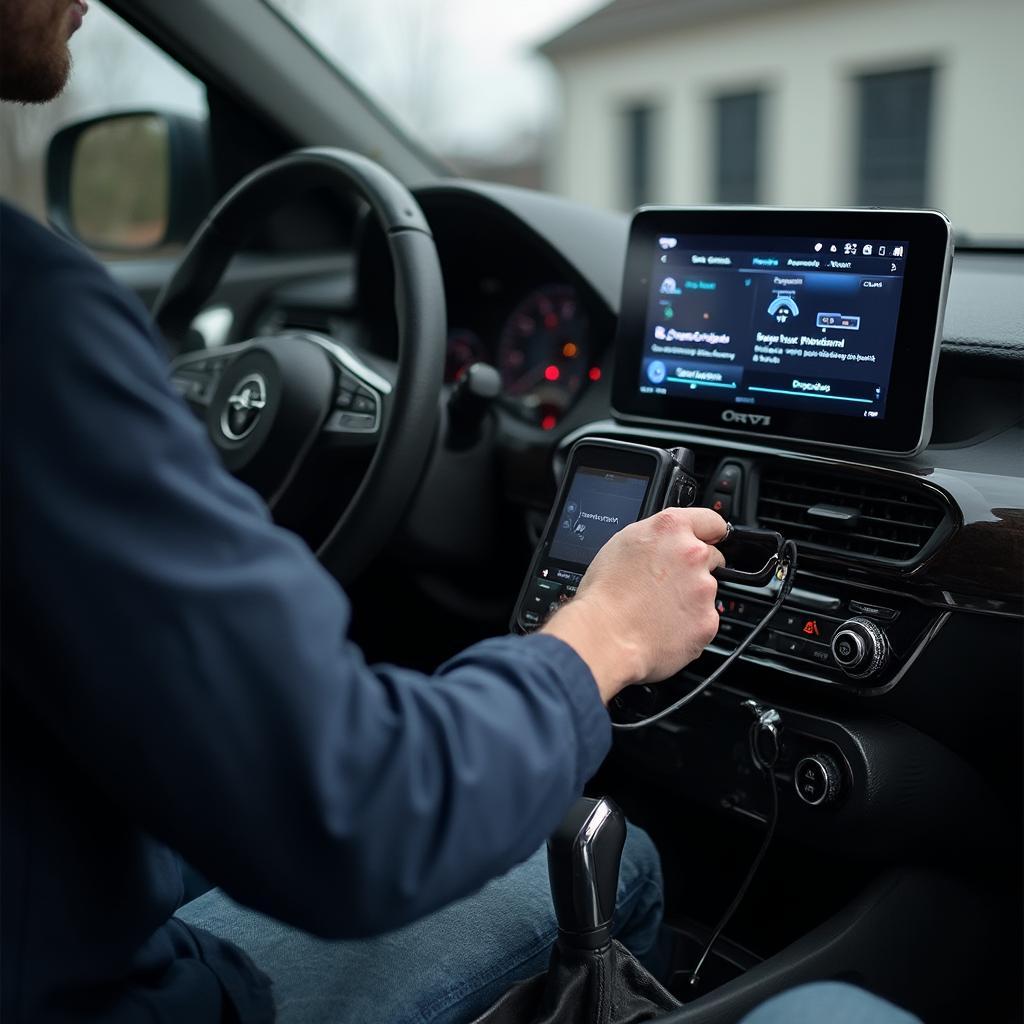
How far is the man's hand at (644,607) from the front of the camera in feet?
2.86

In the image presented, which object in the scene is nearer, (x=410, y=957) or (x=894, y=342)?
(x=410, y=957)

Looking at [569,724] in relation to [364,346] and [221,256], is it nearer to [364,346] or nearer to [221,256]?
[221,256]

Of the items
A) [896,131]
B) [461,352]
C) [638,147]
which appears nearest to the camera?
[461,352]

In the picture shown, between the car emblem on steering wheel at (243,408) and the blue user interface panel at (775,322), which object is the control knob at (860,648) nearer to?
the blue user interface panel at (775,322)

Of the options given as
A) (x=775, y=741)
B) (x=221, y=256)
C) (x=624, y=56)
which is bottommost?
(x=775, y=741)

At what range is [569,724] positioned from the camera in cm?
79

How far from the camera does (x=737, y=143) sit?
520 inches

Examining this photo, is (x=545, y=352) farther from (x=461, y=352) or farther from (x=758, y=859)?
(x=758, y=859)

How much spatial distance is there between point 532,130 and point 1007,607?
7.29 meters

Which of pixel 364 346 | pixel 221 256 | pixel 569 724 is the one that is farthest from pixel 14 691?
pixel 364 346

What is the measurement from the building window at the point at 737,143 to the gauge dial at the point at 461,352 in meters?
11.4

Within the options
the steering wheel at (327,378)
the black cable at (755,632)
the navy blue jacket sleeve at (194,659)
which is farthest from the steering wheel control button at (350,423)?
the navy blue jacket sleeve at (194,659)

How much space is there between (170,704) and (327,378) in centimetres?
113

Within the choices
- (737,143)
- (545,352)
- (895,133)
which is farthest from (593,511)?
(737,143)
